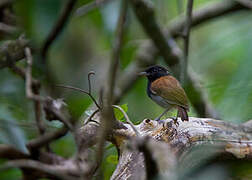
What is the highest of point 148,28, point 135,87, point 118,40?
point 118,40

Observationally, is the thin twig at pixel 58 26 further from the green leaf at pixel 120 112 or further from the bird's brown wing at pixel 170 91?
the bird's brown wing at pixel 170 91

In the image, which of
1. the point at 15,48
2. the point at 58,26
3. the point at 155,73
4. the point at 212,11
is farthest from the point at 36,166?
the point at 212,11

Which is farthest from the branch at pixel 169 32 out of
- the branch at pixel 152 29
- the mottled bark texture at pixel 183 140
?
the mottled bark texture at pixel 183 140

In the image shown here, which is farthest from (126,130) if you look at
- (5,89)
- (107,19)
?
(5,89)

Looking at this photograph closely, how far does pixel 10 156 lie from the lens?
1.91 meters

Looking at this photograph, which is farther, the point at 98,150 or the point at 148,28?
the point at 148,28

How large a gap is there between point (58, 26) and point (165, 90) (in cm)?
257

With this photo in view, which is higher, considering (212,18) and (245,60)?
(245,60)

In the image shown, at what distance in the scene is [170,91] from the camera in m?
3.97

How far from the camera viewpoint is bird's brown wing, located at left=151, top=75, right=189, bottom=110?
3.79m

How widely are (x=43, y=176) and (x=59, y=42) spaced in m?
0.64

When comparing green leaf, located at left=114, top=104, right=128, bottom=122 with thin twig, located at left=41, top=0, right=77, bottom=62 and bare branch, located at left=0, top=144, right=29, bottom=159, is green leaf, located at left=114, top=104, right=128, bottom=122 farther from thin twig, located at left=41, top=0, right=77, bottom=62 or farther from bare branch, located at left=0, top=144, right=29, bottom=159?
thin twig, located at left=41, top=0, right=77, bottom=62

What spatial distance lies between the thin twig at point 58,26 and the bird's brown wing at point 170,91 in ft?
7.04

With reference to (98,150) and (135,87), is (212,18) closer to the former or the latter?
(135,87)
